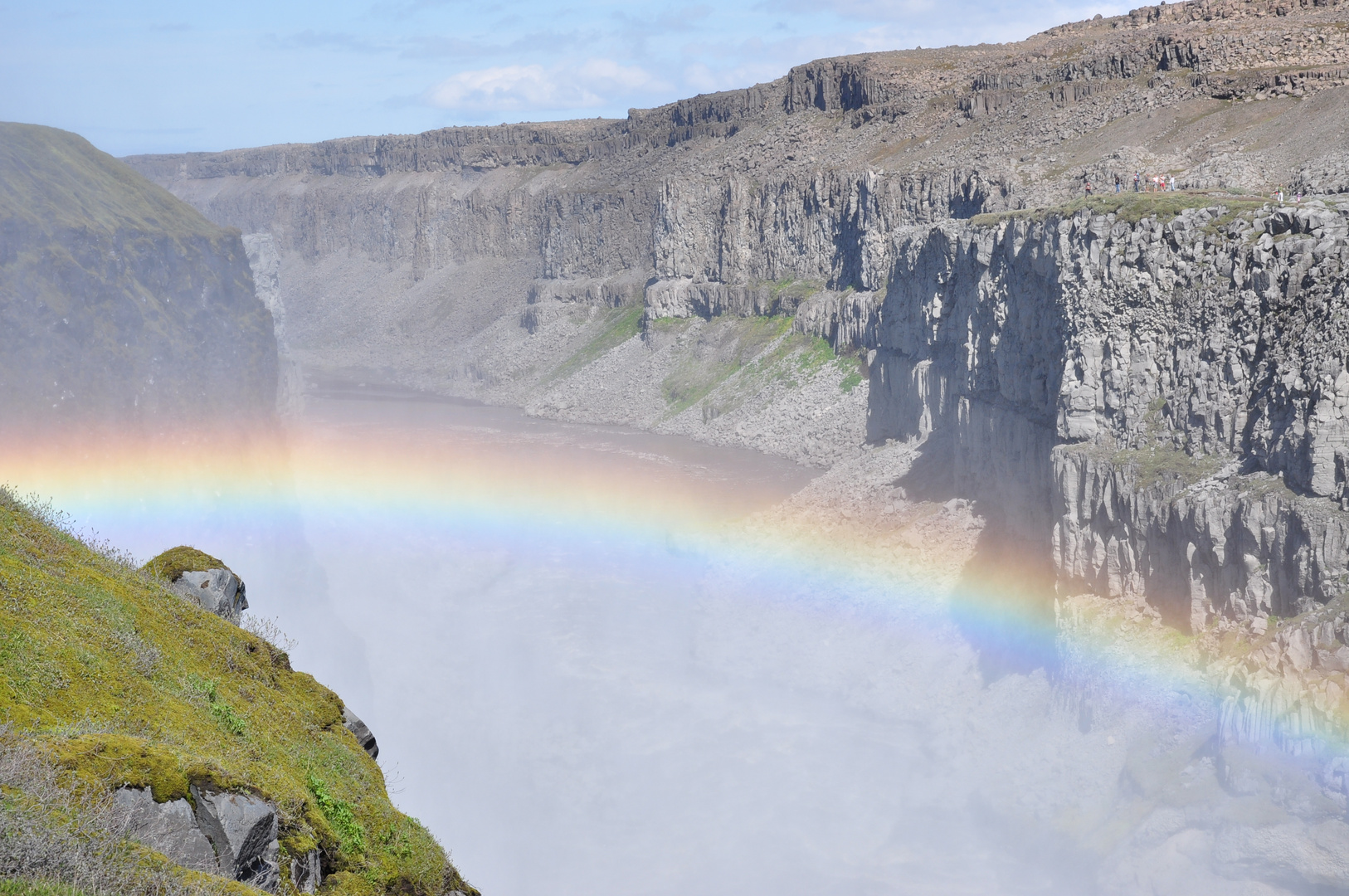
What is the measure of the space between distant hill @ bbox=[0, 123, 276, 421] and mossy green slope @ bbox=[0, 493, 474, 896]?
50025 millimetres

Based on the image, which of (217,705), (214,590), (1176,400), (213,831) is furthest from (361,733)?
(1176,400)

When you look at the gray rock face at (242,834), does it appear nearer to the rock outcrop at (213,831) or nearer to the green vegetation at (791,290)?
the rock outcrop at (213,831)

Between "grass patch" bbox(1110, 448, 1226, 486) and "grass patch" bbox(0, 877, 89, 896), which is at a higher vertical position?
"grass patch" bbox(0, 877, 89, 896)

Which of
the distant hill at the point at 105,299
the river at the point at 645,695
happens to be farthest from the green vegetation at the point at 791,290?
the distant hill at the point at 105,299

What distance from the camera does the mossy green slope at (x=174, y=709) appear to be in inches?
460

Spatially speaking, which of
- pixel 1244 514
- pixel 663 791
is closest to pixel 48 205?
pixel 663 791

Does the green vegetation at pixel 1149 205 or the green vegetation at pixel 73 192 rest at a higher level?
the green vegetation at pixel 73 192

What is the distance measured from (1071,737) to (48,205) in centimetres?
6962

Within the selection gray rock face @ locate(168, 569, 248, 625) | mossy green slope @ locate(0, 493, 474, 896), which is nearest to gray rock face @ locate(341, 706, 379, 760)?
mossy green slope @ locate(0, 493, 474, 896)

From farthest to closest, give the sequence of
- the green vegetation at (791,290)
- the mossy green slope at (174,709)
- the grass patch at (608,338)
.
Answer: the grass patch at (608,338), the green vegetation at (791,290), the mossy green slope at (174,709)

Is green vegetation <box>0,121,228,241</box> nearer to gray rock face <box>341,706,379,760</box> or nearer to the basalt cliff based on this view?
the basalt cliff

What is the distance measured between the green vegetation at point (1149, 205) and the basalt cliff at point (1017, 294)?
190 millimetres

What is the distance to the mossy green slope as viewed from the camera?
38.3 feet

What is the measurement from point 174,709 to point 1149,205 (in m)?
41.6
